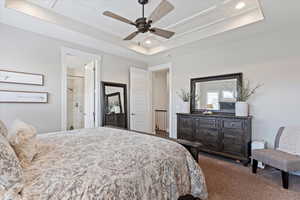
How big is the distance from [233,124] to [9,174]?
3.51m

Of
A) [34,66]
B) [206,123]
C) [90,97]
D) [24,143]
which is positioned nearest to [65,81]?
[34,66]

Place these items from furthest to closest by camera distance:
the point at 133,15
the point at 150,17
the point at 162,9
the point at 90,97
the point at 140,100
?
the point at 140,100
the point at 90,97
the point at 133,15
the point at 150,17
the point at 162,9

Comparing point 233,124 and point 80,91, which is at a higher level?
point 80,91

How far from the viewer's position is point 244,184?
8.14ft

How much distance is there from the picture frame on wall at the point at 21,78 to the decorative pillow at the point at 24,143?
2069 mm

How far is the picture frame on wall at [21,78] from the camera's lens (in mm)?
2939

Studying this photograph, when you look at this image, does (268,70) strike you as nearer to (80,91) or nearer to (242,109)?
(242,109)

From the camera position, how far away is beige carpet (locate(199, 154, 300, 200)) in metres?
2.17

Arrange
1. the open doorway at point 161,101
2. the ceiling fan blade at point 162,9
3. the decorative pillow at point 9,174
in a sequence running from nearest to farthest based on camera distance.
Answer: the decorative pillow at point 9,174 < the ceiling fan blade at point 162,9 < the open doorway at point 161,101

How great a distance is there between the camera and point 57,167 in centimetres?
115

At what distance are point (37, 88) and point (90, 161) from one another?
9.33ft

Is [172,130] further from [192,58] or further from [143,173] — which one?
[143,173]

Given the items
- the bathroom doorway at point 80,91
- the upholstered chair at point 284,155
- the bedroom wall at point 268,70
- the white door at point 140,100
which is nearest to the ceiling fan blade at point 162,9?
the bedroom wall at point 268,70

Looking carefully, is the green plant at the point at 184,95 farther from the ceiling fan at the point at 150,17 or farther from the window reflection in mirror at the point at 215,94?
the ceiling fan at the point at 150,17
